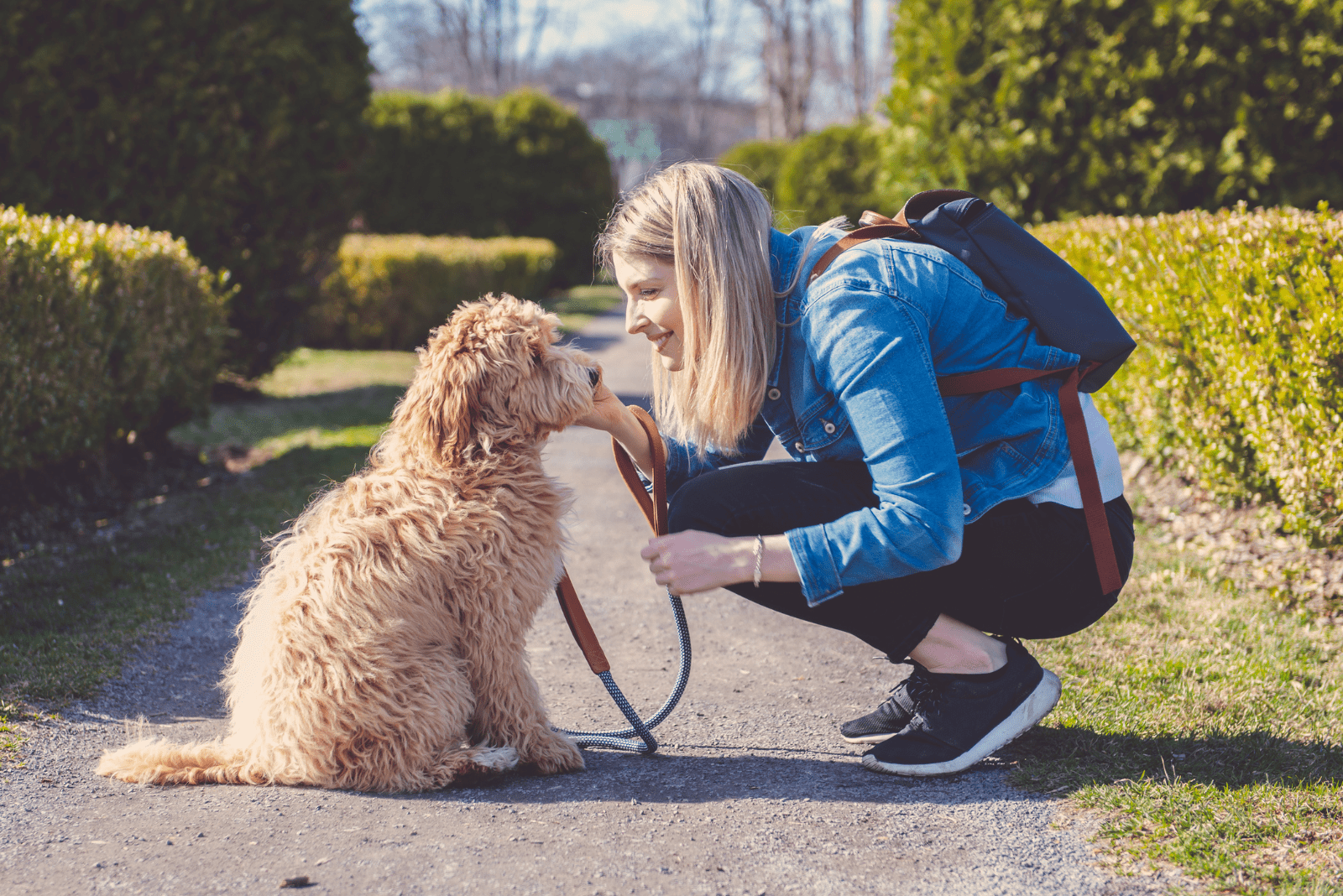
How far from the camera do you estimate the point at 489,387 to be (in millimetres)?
2768

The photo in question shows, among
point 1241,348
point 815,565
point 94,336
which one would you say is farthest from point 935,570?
point 94,336

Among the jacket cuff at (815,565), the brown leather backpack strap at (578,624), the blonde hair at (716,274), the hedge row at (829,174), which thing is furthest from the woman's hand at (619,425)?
the hedge row at (829,174)

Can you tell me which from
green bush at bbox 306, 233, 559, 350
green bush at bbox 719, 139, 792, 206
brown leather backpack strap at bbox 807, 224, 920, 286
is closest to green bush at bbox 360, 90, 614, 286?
green bush at bbox 719, 139, 792, 206

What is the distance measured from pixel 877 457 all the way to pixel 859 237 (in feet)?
2.26

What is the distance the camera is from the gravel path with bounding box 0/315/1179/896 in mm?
2391

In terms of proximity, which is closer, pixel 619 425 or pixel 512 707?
pixel 512 707

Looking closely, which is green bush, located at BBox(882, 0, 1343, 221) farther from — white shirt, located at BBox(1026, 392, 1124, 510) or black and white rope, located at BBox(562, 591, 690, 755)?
black and white rope, located at BBox(562, 591, 690, 755)

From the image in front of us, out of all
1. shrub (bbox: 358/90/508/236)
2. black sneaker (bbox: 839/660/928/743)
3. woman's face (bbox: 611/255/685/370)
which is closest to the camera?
woman's face (bbox: 611/255/685/370)

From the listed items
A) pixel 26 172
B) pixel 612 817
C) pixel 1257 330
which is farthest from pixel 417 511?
pixel 26 172

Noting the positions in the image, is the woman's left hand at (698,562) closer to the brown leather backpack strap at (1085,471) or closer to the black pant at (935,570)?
the black pant at (935,570)

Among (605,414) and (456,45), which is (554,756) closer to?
(605,414)

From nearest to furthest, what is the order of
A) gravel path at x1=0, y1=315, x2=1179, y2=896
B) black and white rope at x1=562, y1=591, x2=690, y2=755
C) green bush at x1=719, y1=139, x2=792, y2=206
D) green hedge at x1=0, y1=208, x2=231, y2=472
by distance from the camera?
gravel path at x1=0, y1=315, x2=1179, y2=896, black and white rope at x1=562, y1=591, x2=690, y2=755, green hedge at x1=0, y1=208, x2=231, y2=472, green bush at x1=719, y1=139, x2=792, y2=206

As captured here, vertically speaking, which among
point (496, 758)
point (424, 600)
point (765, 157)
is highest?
point (765, 157)

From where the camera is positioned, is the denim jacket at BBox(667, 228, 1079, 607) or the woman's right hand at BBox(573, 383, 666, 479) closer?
the denim jacket at BBox(667, 228, 1079, 607)
